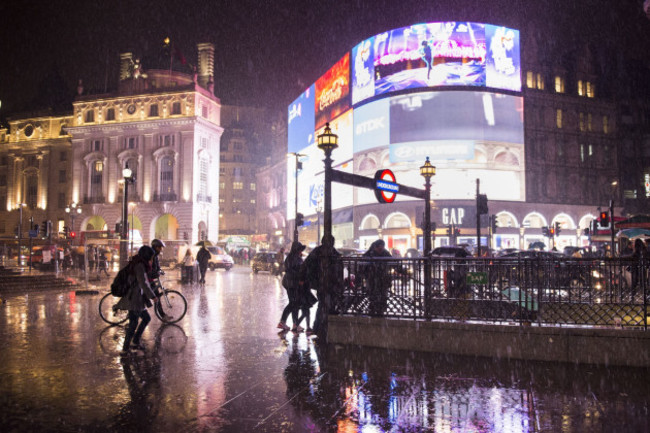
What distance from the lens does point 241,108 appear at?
390 feet

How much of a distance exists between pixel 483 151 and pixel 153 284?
42241 mm

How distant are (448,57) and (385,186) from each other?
41751mm

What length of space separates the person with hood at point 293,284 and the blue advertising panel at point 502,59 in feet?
141

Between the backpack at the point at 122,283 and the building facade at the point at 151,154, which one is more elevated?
the building facade at the point at 151,154

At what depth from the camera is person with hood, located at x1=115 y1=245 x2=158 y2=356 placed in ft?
27.6

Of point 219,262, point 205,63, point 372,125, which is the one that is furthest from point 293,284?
point 205,63

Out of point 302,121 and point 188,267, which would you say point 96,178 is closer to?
point 302,121

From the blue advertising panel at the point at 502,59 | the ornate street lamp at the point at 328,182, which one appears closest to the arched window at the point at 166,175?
the blue advertising panel at the point at 502,59

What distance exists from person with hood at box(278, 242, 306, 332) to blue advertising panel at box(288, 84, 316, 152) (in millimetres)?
55983

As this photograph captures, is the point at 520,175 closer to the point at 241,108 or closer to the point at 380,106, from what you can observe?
the point at 380,106

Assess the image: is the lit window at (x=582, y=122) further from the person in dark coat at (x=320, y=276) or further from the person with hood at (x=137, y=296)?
the person with hood at (x=137, y=296)

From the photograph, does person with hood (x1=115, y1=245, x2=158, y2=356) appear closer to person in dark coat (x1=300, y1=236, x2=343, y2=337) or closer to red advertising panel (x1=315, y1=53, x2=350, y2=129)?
person in dark coat (x1=300, y1=236, x2=343, y2=337)

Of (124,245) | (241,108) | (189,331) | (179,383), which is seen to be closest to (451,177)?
(124,245)

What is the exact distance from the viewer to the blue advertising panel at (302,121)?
67562 millimetres
